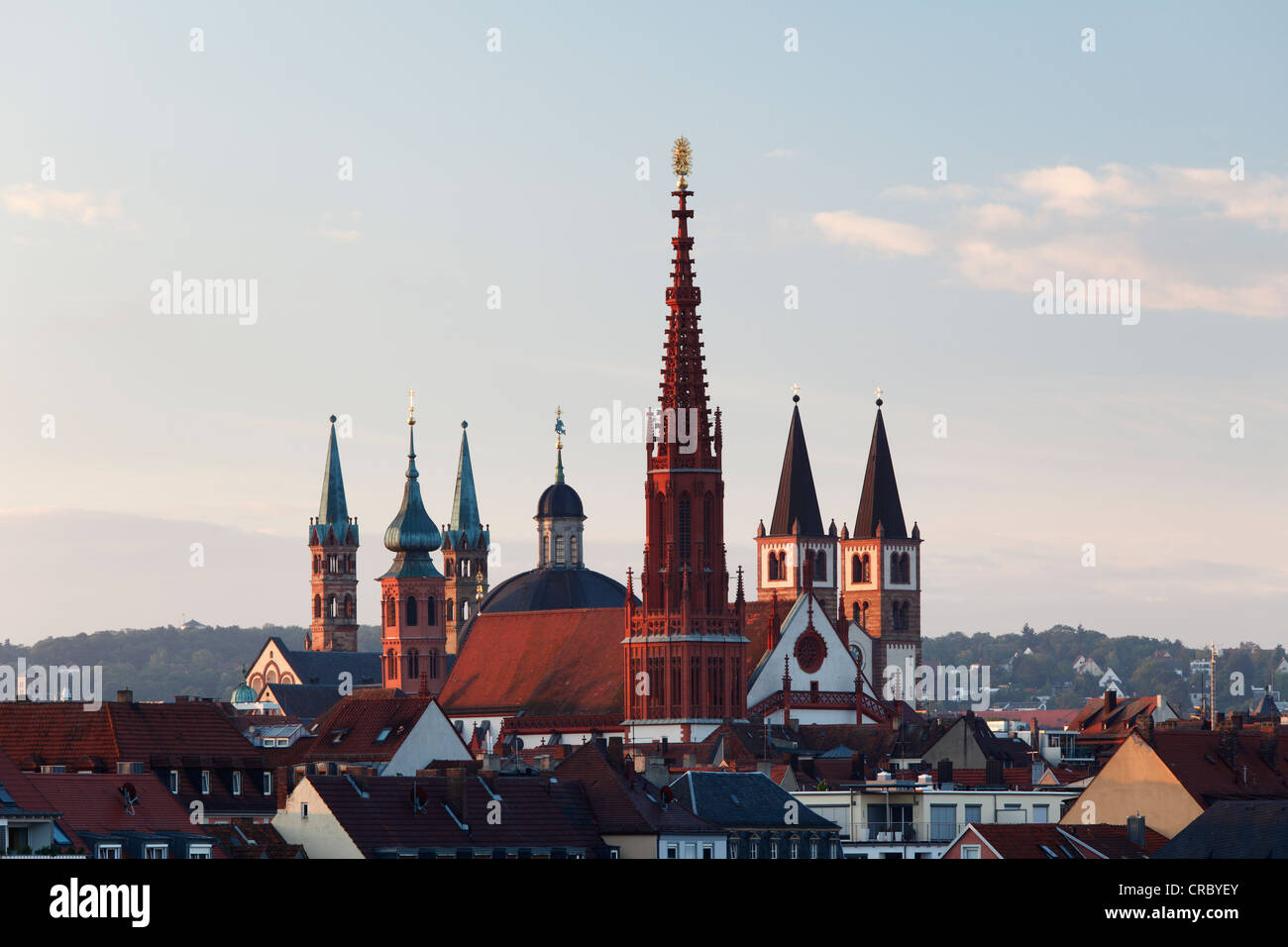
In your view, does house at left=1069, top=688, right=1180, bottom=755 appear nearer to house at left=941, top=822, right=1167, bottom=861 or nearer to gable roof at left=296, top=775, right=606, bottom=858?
house at left=941, top=822, right=1167, bottom=861

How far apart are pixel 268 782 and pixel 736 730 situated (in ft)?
170

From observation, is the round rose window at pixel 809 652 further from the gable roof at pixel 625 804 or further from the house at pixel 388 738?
the gable roof at pixel 625 804

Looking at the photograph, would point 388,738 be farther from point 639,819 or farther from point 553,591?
point 553,591

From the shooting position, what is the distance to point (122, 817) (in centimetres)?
6109

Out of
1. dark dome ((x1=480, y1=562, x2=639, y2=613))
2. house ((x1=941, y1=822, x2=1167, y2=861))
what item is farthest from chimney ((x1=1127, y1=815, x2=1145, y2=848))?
dark dome ((x1=480, y1=562, x2=639, y2=613))

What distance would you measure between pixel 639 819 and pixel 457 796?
6.46 m

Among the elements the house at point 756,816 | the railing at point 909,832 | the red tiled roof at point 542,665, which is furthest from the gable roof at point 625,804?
the red tiled roof at point 542,665

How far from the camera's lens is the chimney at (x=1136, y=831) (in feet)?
241

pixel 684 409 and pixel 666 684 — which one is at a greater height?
pixel 684 409
